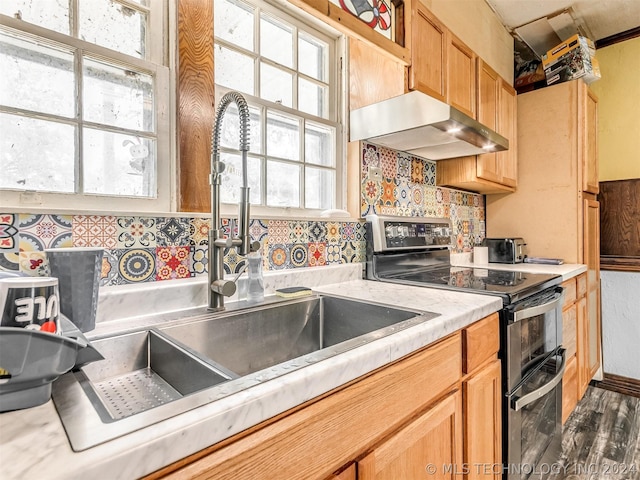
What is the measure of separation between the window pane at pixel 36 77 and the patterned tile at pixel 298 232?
0.79 metres

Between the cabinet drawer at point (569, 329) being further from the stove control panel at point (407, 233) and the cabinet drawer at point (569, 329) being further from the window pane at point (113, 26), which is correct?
the window pane at point (113, 26)

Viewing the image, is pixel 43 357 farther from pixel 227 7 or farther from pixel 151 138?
pixel 227 7

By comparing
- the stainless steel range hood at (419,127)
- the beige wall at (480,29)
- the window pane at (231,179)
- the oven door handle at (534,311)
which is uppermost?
the beige wall at (480,29)

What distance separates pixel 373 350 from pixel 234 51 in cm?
123

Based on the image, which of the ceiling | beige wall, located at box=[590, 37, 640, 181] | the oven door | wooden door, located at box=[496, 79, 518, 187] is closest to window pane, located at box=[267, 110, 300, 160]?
the oven door

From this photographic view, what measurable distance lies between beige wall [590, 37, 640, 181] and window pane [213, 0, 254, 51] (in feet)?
9.34

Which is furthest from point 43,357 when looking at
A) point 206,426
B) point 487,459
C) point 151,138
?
point 487,459

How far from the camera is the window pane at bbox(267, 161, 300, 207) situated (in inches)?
59.4

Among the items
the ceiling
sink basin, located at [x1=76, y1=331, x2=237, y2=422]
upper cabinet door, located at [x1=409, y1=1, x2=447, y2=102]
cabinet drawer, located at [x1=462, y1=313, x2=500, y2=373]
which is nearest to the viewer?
sink basin, located at [x1=76, y1=331, x2=237, y2=422]

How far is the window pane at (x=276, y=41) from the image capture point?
1495mm

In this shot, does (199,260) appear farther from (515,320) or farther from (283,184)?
(515,320)

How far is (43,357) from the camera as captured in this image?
0.45 metres

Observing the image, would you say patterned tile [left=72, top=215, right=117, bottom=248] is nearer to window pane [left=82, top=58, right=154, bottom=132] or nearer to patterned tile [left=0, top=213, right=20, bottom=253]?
patterned tile [left=0, top=213, right=20, bottom=253]

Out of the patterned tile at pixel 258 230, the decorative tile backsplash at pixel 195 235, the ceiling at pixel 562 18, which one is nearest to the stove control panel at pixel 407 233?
the decorative tile backsplash at pixel 195 235
